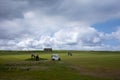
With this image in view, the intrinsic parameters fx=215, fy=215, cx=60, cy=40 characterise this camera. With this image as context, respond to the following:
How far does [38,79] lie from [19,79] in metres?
2.50

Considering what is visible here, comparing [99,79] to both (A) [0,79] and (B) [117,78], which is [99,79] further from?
(A) [0,79]

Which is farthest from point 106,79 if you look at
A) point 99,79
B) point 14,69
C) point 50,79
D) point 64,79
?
point 14,69

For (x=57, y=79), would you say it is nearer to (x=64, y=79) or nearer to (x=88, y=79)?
(x=64, y=79)

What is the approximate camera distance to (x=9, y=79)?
2853 centimetres

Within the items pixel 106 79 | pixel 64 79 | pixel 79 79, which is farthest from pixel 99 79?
pixel 64 79

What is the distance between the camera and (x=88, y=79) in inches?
1095

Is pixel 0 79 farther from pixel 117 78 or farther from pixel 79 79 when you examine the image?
pixel 117 78

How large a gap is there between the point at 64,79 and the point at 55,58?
39775 mm

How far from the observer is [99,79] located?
28094mm

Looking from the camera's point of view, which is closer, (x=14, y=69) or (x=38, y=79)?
(x=38, y=79)

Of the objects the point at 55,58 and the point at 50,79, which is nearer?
the point at 50,79

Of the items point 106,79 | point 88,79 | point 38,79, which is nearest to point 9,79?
point 38,79

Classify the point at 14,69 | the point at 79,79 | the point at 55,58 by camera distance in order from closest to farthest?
the point at 79,79
the point at 14,69
the point at 55,58


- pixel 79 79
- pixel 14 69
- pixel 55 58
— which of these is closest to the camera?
pixel 79 79
